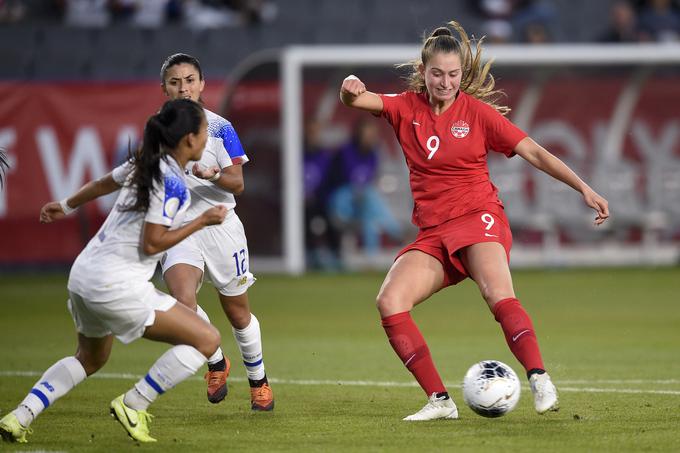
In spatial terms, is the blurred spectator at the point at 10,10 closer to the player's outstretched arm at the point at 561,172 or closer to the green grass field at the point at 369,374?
the green grass field at the point at 369,374

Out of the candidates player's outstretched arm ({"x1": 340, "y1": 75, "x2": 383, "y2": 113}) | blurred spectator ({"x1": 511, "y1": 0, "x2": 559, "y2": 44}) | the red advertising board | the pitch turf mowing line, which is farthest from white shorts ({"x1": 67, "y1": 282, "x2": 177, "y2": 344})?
blurred spectator ({"x1": 511, "y1": 0, "x2": 559, "y2": 44})

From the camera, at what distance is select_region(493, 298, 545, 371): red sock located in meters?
6.83

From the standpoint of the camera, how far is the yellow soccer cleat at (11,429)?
6.21m

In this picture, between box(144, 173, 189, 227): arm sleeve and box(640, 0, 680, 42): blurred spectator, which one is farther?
box(640, 0, 680, 42): blurred spectator

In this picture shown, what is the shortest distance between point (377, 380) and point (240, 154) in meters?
2.35

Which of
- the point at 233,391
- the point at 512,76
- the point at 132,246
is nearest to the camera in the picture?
the point at 132,246

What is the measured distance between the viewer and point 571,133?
2066cm

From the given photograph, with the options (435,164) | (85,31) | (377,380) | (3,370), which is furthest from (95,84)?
(435,164)

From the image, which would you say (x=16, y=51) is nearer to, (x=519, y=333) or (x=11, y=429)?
(x=11, y=429)

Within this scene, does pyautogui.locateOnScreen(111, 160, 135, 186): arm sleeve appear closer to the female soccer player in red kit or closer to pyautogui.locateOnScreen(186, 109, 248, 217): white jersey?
pyautogui.locateOnScreen(186, 109, 248, 217): white jersey

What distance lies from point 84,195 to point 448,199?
2059mm

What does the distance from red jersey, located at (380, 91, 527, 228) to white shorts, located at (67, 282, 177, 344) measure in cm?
177

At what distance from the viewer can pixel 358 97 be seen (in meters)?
7.14

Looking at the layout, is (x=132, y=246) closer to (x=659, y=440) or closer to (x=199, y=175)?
(x=199, y=175)
